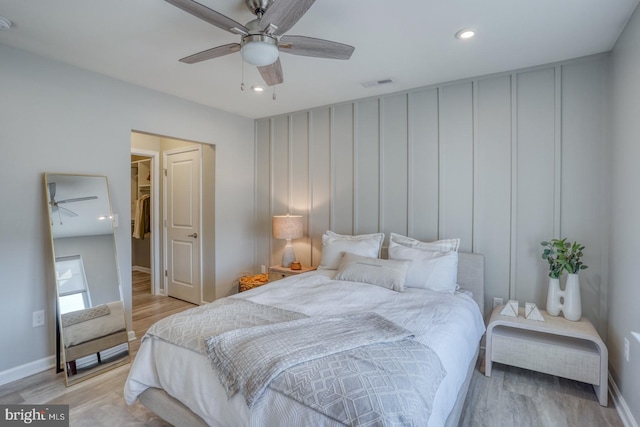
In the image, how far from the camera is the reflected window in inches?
105

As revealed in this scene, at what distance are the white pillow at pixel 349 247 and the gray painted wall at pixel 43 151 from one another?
6.60ft

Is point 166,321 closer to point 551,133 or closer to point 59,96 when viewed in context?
point 59,96

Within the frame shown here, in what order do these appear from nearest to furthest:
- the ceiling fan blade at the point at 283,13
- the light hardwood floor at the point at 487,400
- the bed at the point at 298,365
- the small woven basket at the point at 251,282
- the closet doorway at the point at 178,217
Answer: the bed at the point at 298,365 → the ceiling fan blade at the point at 283,13 → the light hardwood floor at the point at 487,400 → the small woven basket at the point at 251,282 → the closet doorway at the point at 178,217

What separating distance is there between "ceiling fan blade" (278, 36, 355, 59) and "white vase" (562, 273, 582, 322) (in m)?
2.33

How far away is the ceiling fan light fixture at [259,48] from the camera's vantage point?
1749 mm

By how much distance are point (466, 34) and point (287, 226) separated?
2.46m

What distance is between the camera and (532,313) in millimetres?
2475

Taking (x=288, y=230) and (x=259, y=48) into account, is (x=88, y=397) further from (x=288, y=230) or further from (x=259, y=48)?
(x=259, y=48)

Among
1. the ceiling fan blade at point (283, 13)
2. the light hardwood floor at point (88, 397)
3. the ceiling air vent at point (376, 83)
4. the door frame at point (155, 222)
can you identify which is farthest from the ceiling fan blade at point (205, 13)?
the door frame at point (155, 222)

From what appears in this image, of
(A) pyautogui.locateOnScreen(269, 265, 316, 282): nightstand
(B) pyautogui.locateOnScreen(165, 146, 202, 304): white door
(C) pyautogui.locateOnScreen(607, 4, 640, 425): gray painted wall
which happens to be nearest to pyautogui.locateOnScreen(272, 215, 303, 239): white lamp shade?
(A) pyautogui.locateOnScreen(269, 265, 316, 282): nightstand

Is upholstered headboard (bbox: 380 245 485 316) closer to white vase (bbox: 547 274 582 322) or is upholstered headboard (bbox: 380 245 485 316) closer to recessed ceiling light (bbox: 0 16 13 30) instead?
white vase (bbox: 547 274 582 322)

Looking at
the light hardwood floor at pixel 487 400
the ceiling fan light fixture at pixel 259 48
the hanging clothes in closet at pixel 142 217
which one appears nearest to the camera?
the ceiling fan light fixture at pixel 259 48

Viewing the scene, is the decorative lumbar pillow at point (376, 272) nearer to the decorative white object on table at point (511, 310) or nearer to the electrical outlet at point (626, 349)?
the decorative white object on table at point (511, 310)

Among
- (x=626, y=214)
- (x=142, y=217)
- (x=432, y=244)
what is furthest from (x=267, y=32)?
(x=142, y=217)
